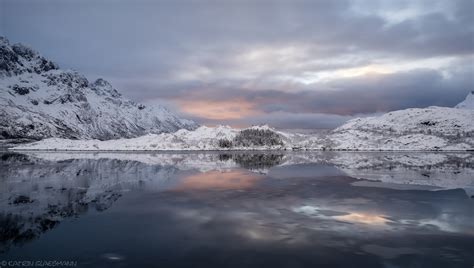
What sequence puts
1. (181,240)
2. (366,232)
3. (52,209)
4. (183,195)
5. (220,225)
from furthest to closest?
(183,195), (52,209), (220,225), (366,232), (181,240)

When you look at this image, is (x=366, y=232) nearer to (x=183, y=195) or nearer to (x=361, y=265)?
(x=361, y=265)

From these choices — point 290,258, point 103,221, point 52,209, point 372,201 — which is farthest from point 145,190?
point 290,258

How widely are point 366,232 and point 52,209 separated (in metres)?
25.5

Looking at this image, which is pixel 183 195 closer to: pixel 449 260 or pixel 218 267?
pixel 218 267

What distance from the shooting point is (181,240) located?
21469 millimetres

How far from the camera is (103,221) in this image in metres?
26.6

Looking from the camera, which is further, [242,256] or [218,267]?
[242,256]

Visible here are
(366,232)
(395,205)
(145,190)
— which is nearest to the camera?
(366,232)

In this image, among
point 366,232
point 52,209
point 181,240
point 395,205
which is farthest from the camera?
point 395,205

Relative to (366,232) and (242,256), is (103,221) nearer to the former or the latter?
(242,256)

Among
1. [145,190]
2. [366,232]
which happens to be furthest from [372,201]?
[145,190]

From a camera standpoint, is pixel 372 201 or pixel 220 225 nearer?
pixel 220 225

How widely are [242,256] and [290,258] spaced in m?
2.50

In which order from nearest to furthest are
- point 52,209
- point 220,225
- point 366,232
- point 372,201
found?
point 366,232
point 220,225
point 52,209
point 372,201
